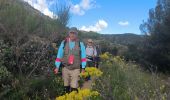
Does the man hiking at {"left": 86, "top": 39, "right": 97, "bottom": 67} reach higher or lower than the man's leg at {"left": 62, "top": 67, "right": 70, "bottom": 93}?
higher

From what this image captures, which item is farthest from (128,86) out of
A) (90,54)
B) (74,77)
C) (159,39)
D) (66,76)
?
(159,39)

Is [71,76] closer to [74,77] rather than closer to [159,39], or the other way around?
[74,77]

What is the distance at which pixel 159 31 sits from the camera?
1182 inches

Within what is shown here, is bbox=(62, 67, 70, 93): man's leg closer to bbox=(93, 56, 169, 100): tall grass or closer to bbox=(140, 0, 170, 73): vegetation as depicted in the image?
bbox=(93, 56, 169, 100): tall grass

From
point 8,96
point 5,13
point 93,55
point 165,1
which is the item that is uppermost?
point 165,1

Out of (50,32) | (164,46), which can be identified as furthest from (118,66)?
(164,46)

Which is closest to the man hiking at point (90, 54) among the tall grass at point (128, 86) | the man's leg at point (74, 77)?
the tall grass at point (128, 86)

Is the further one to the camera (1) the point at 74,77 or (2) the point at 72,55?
(1) the point at 74,77

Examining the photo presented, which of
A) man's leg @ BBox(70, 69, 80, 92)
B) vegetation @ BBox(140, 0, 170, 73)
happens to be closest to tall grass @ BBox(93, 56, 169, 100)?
man's leg @ BBox(70, 69, 80, 92)

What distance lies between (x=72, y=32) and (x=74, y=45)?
13.8 inches

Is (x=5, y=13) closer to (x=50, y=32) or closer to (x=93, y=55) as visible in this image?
(x=50, y=32)

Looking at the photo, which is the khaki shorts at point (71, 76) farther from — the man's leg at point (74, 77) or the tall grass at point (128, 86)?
the tall grass at point (128, 86)

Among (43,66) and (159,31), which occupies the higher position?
(159,31)

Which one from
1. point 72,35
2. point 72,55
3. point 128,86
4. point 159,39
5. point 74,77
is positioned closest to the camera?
point 128,86
